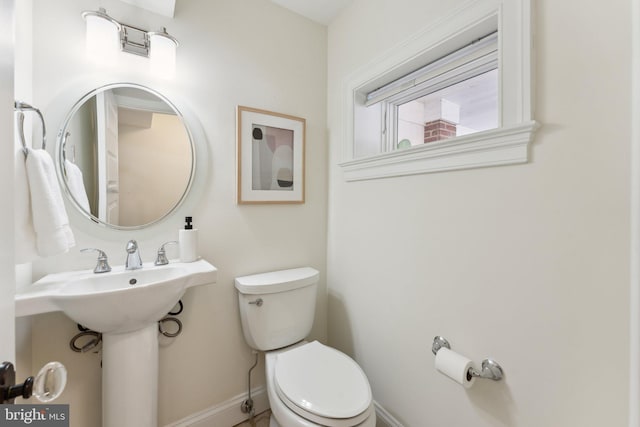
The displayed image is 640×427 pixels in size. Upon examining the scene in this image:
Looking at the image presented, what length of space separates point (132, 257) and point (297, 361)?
875 mm

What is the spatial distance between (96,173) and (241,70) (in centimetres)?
88

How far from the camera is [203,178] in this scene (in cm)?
140

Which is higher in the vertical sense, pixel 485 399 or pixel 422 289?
pixel 422 289

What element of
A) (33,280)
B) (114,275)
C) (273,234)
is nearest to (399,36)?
(273,234)

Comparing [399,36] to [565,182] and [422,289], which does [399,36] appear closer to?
[565,182]

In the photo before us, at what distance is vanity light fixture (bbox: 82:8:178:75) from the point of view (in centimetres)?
109

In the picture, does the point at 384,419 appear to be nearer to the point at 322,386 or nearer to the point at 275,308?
the point at 322,386

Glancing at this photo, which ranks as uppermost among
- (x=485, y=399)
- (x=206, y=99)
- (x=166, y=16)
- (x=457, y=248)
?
(x=166, y=16)

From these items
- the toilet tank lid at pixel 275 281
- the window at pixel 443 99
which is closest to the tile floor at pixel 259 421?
the toilet tank lid at pixel 275 281

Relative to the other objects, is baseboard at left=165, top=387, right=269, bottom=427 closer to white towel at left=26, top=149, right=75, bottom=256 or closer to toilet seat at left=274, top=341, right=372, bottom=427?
toilet seat at left=274, top=341, right=372, bottom=427

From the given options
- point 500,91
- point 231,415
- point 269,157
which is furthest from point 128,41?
point 231,415

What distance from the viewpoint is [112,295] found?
3.03 ft

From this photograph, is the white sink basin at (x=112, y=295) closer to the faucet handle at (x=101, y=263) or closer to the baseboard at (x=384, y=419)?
the faucet handle at (x=101, y=263)

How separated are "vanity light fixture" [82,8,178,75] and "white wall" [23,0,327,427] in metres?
0.06
